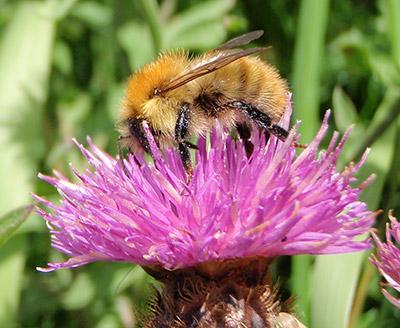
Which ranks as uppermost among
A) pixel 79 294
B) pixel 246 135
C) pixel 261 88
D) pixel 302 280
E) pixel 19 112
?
pixel 261 88

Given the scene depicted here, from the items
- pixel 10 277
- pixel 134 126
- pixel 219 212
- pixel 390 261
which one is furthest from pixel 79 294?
pixel 390 261

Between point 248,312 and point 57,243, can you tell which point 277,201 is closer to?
point 248,312

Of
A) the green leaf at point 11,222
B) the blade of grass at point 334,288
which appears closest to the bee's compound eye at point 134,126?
the green leaf at point 11,222

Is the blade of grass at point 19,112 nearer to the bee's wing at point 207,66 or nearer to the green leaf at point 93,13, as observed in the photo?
the green leaf at point 93,13

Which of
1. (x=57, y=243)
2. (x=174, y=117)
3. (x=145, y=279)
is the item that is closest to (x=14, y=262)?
(x=145, y=279)

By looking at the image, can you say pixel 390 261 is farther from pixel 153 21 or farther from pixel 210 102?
pixel 153 21

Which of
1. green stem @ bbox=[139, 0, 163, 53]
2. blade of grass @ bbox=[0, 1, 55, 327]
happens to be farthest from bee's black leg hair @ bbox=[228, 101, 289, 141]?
blade of grass @ bbox=[0, 1, 55, 327]

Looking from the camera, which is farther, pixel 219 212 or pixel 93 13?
pixel 93 13
